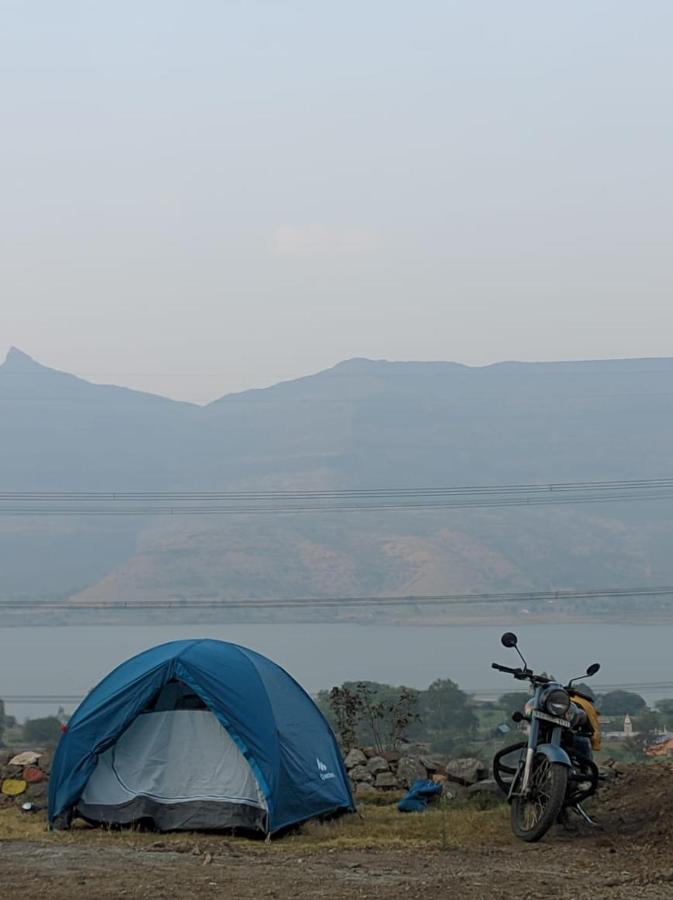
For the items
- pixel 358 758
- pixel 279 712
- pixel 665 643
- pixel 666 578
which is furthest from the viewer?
pixel 666 578

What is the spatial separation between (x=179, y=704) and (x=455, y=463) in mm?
67218

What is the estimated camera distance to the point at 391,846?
11.0 m

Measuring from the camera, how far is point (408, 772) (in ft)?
50.6

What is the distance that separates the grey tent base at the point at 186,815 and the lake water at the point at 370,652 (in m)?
27.5

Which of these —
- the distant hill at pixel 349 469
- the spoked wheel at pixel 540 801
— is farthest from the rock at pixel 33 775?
the distant hill at pixel 349 469

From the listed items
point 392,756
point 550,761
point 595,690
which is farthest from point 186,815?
point 595,690

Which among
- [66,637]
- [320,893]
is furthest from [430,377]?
[320,893]

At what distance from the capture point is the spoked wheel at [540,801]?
408 inches

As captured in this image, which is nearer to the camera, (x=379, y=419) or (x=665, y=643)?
(x=665, y=643)

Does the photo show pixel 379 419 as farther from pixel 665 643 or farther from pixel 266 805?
pixel 266 805

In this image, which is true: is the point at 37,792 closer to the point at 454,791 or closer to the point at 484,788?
the point at 454,791

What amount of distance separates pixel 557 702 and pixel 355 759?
5629 millimetres

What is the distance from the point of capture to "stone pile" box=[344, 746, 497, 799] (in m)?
14.4

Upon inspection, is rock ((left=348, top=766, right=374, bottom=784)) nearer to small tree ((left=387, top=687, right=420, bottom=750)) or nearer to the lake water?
small tree ((left=387, top=687, right=420, bottom=750))
